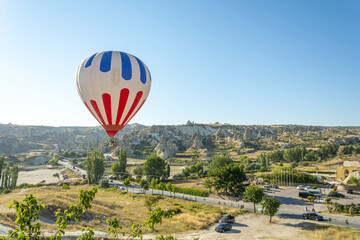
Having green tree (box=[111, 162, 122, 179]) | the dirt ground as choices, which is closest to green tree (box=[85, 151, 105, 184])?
green tree (box=[111, 162, 122, 179])

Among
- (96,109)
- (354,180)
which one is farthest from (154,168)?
(354,180)

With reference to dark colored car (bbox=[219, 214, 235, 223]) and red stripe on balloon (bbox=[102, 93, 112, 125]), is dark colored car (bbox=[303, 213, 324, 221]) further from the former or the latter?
red stripe on balloon (bbox=[102, 93, 112, 125])

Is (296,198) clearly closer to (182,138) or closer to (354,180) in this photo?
(354,180)

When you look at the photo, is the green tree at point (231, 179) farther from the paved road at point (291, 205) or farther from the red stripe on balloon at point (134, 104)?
the red stripe on balloon at point (134, 104)

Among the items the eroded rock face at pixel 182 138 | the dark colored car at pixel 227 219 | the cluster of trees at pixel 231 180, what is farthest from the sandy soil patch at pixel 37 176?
the dark colored car at pixel 227 219

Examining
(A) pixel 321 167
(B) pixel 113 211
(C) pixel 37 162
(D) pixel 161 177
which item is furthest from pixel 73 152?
(A) pixel 321 167

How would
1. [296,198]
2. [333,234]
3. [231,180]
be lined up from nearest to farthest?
[333,234]
[296,198]
[231,180]
